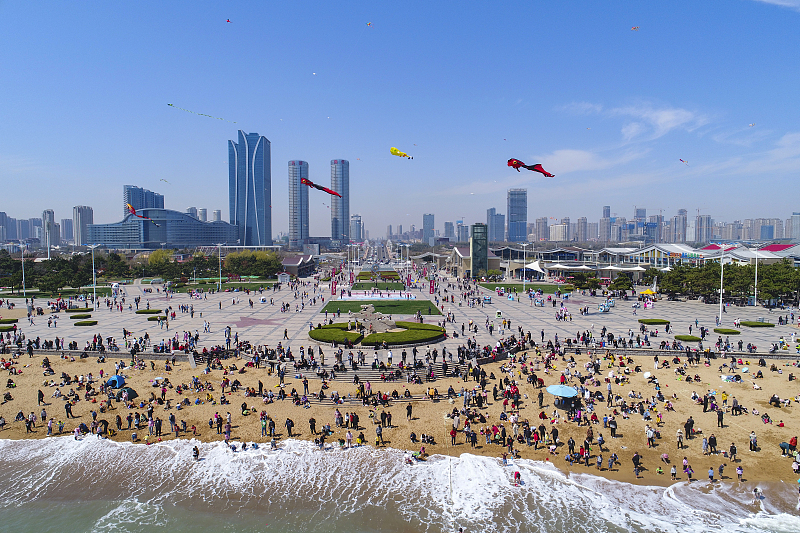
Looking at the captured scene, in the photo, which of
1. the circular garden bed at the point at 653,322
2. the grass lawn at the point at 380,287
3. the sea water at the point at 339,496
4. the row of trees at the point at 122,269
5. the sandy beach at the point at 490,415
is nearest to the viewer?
the sea water at the point at 339,496

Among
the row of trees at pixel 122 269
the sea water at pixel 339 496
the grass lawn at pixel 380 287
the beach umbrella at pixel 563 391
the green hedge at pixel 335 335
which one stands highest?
the row of trees at pixel 122 269

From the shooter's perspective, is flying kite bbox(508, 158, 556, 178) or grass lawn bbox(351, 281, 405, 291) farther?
grass lawn bbox(351, 281, 405, 291)

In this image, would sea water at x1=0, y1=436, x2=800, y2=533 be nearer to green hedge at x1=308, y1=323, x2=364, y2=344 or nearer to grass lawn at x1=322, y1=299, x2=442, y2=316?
green hedge at x1=308, y1=323, x2=364, y2=344

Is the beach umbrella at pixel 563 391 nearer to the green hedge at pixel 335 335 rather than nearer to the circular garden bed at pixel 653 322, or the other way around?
the green hedge at pixel 335 335

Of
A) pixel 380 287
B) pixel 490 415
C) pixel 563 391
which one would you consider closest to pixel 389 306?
pixel 380 287

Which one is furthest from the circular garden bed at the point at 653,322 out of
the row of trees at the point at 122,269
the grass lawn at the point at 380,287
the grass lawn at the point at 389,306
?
the row of trees at the point at 122,269

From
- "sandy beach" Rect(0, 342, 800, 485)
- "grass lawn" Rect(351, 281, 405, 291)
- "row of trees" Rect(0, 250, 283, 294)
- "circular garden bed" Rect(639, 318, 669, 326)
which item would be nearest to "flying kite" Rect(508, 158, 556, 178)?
"sandy beach" Rect(0, 342, 800, 485)

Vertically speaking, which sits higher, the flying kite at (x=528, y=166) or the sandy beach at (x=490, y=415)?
the flying kite at (x=528, y=166)
